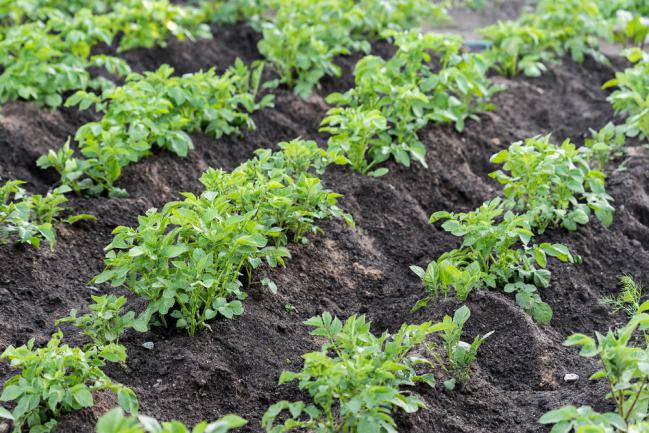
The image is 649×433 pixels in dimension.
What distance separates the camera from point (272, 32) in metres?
6.45

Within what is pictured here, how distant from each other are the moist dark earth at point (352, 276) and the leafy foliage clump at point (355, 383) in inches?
8.4

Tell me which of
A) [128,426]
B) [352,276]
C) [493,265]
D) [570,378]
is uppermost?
[128,426]

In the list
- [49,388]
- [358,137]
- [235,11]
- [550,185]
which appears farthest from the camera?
[235,11]

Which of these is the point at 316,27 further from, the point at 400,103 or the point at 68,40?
the point at 68,40

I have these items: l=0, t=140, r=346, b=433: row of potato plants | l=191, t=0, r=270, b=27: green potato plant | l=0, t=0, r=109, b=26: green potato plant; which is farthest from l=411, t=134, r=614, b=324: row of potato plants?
l=0, t=0, r=109, b=26: green potato plant

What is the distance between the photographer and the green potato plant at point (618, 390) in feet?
9.62

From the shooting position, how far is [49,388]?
3.23 m

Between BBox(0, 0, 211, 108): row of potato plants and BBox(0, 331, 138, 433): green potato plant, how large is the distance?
2.85m

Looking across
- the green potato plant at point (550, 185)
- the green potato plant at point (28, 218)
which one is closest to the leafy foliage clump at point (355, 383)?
the green potato plant at point (550, 185)

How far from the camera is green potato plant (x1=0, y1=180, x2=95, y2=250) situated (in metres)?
4.40

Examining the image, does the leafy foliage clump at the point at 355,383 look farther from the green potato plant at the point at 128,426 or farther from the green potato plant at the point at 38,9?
the green potato plant at the point at 38,9

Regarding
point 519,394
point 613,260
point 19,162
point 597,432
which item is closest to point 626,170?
point 613,260

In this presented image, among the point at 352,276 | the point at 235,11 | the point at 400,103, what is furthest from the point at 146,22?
the point at 352,276

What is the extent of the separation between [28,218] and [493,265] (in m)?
2.21
